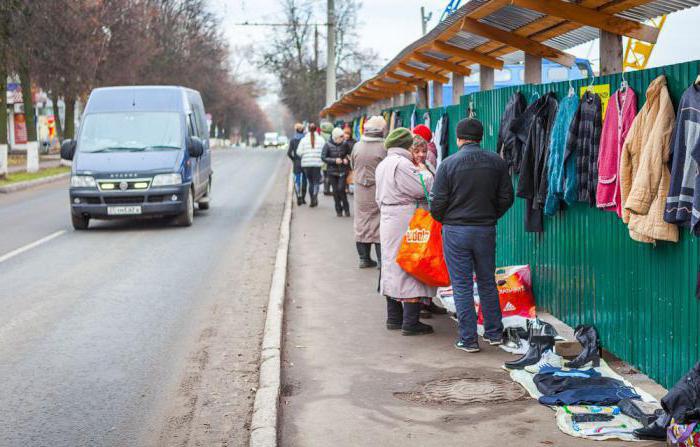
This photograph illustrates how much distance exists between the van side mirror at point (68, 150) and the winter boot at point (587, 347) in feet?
39.8

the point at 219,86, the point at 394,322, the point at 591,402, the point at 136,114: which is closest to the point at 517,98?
the point at 394,322

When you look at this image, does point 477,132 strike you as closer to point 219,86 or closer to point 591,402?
point 591,402

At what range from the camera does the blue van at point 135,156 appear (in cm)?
1748

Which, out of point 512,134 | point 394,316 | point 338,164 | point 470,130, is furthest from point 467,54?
point 338,164

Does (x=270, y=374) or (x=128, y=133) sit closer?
(x=270, y=374)

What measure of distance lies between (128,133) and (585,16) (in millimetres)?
11781

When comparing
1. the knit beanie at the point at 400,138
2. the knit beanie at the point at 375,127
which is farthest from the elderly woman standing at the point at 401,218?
the knit beanie at the point at 375,127

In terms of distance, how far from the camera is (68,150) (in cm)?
1784

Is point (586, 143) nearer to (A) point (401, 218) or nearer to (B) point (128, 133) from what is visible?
(A) point (401, 218)

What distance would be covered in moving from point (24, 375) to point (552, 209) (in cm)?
429

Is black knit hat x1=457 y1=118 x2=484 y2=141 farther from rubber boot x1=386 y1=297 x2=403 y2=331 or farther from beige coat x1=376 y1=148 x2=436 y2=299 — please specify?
rubber boot x1=386 y1=297 x2=403 y2=331

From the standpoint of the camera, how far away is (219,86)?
3780 inches

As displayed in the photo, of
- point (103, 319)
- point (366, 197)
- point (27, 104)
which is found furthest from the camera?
point (27, 104)

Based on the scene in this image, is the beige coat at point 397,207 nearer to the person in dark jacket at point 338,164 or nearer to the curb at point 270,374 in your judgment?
the curb at point 270,374
